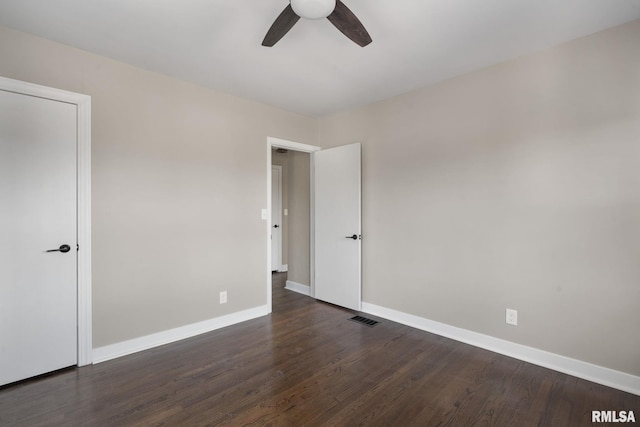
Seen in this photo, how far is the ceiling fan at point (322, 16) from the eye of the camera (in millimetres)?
1578

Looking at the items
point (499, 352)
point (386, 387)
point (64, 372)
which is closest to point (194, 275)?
point (64, 372)

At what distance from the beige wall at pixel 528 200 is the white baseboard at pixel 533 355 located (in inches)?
2.2

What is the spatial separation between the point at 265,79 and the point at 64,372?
3.03 metres

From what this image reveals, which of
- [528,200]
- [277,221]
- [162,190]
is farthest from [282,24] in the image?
[277,221]

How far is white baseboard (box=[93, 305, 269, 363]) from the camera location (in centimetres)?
247

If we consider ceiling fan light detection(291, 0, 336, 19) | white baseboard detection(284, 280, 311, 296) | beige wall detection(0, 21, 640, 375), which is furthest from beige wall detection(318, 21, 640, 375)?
ceiling fan light detection(291, 0, 336, 19)

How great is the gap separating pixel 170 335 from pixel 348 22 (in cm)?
303

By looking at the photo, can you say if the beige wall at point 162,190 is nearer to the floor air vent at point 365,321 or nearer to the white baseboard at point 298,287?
the white baseboard at point 298,287

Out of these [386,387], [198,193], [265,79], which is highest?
[265,79]

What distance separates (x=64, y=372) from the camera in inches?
89.4

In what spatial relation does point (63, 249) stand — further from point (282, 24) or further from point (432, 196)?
point (432, 196)

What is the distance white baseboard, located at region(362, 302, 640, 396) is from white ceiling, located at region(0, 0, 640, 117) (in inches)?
97.7

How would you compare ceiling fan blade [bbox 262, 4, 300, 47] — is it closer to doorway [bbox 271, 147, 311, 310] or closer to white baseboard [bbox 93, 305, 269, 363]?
doorway [bbox 271, 147, 311, 310]

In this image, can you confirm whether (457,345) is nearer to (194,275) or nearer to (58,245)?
(194,275)
